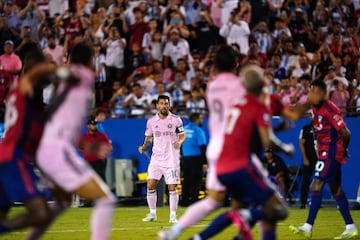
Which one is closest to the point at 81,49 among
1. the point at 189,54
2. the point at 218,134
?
the point at 218,134

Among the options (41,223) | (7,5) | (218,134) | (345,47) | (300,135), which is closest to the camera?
(41,223)

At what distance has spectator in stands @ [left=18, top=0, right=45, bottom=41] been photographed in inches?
1086

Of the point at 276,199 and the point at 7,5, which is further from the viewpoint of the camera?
the point at 7,5

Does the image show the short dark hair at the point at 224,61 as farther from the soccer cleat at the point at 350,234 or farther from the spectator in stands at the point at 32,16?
the spectator in stands at the point at 32,16

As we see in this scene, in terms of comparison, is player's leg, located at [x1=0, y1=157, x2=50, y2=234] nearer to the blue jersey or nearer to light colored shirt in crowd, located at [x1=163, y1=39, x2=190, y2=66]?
the blue jersey

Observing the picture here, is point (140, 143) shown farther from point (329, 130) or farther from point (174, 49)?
point (329, 130)

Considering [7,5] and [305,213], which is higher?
[7,5]

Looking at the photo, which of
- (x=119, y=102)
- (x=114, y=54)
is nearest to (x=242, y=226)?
(x=119, y=102)

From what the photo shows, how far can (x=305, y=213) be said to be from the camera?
68.7 ft

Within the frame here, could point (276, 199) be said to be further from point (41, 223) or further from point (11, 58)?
point (11, 58)

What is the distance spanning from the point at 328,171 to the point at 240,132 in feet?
16.9

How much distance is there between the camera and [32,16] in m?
27.9

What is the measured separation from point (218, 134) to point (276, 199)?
979 millimetres

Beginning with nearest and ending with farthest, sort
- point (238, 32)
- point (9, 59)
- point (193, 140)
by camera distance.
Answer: point (193, 140), point (9, 59), point (238, 32)
